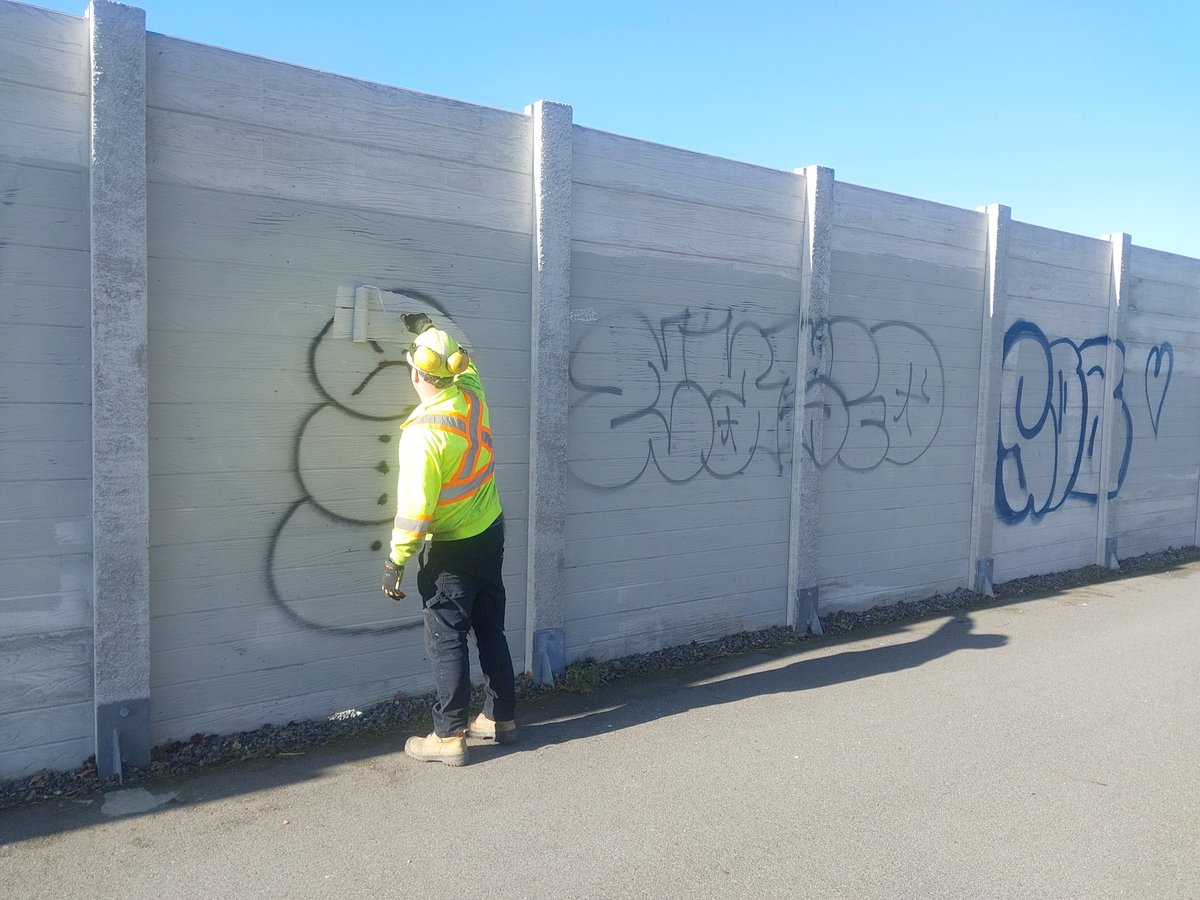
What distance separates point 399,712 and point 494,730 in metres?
0.60

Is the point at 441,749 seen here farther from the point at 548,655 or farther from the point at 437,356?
the point at 437,356

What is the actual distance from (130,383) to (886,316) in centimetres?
513

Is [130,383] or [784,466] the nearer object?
[130,383]

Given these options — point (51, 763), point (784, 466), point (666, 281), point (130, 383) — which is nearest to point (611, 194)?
point (666, 281)

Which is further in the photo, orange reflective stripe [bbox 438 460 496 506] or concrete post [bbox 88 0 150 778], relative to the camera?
orange reflective stripe [bbox 438 460 496 506]

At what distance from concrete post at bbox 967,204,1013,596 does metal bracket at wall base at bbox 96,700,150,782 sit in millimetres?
6237

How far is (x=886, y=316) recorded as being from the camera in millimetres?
6852

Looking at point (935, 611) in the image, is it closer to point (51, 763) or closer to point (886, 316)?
point (886, 316)

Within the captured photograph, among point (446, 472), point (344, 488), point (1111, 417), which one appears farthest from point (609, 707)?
point (1111, 417)

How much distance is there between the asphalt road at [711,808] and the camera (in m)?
3.19

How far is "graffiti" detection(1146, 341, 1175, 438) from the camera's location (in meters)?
9.23

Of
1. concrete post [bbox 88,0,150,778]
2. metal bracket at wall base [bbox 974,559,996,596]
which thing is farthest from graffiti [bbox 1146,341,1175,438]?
concrete post [bbox 88,0,150,778]

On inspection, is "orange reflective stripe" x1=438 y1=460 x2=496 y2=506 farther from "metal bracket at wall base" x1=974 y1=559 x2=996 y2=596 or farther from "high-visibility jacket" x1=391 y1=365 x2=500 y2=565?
"metal bracket at wall base" x1=974 y1=559 x2=996 y2=596

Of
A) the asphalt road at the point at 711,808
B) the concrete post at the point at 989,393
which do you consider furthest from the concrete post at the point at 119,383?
the concrete post at the point at 989,393
